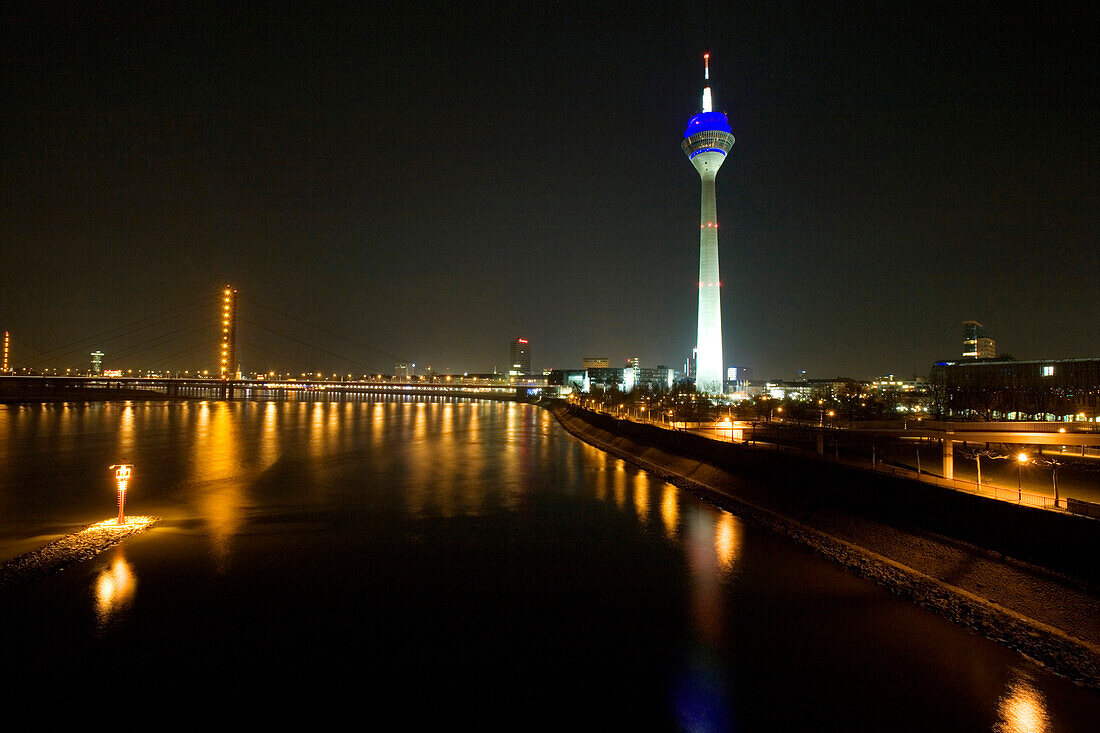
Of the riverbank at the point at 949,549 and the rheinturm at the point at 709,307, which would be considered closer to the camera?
the riverbank at the point at 949,549

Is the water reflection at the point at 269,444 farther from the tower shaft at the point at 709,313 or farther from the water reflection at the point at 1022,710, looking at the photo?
the tower shaft at the point at 709,313

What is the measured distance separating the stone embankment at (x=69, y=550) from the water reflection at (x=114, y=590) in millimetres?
745

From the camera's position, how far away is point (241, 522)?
13047 mm

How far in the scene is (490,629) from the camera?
752cm

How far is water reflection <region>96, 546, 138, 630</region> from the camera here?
7750 millimetres

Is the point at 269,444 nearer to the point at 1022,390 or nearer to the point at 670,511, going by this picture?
the point at 670,511

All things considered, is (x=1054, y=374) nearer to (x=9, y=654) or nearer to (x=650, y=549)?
(x=650, y=549)

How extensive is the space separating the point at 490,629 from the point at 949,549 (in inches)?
277

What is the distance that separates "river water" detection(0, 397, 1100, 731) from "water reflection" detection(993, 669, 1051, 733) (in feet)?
0.06

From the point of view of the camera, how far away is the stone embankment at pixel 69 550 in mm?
9133

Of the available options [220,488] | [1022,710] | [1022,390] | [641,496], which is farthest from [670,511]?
[1022,390]

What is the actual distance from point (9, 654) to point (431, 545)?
6126 mm

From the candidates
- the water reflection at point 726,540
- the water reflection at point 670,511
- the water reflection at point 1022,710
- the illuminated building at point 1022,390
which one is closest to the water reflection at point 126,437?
the water reflection at point 670,511

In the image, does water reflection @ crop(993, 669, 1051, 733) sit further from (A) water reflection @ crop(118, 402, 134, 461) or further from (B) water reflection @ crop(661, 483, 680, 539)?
(A) water reflection @ crop(118, 402, 134, 461)
